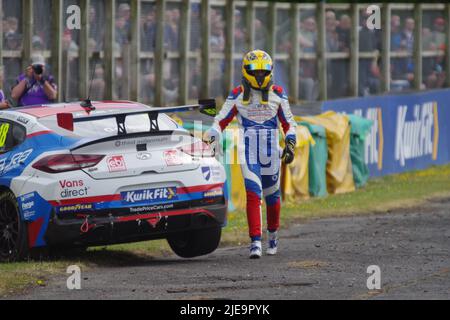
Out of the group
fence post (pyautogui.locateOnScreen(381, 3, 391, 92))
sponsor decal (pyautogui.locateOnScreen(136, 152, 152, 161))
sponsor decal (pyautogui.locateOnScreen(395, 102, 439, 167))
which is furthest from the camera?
fence post (pyautogui.locateOnScreen(381, 3, 391, 92))

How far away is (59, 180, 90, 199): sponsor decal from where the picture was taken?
1214cm

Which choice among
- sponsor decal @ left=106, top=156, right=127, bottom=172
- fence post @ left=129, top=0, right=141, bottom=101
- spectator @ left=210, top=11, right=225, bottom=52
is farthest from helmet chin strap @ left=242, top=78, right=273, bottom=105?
spectator @ left=210, top=11, right=225, bottom=52

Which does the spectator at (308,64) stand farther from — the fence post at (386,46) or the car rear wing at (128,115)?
the car rear wing at (128,115)

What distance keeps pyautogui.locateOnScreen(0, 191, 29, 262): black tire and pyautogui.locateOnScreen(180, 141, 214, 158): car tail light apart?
153 centimetres

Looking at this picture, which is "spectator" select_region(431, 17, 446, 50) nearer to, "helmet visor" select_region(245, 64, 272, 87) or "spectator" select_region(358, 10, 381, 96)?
"spectator" select_region(358, 10, 381, 96)

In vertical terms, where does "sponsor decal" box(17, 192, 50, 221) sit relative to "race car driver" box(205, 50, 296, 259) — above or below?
below

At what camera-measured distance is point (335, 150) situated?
67.7ft

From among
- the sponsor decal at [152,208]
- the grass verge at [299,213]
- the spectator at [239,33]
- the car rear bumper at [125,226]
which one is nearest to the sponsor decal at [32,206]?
the car rear bumper at [125,226]

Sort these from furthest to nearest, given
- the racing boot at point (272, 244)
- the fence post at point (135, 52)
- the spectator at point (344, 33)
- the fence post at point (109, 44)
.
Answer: the spectator at point (344, 33) < the fence post at point (135, 52) < the fence post at point (109, 44) < the racing boot at point (272, 244)

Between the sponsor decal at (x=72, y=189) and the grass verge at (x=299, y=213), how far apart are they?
620 mm

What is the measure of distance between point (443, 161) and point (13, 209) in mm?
15319

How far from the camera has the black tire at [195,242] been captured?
13.3 m

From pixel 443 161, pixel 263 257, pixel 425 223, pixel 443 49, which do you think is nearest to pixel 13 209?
pixel 263 257
